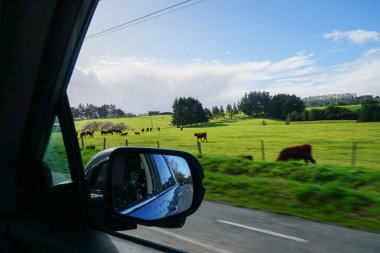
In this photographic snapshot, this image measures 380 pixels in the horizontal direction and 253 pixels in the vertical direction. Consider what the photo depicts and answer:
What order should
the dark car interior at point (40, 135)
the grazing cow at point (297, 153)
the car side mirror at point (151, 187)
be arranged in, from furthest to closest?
1. the grazing cow at point (297, 153)
2. the dark car interior at point (40, 135)
3. the car side mirror at point (151, 187)

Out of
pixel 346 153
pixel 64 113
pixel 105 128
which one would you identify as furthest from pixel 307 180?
pixel 64 113

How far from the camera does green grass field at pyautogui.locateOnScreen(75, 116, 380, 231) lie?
4008 mm

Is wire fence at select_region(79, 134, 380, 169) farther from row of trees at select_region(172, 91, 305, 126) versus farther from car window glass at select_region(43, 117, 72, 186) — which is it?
car window glass at select_region(43, 117, 72, 186)

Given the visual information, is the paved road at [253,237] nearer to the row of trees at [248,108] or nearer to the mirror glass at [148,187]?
the mirror glass at [148,187]

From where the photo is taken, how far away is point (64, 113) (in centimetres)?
191

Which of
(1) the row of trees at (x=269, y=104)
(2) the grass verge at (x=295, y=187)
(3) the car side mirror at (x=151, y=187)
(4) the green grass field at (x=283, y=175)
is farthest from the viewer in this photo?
(2) the grass verge at (x=295, y=187)

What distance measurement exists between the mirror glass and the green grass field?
120 cm

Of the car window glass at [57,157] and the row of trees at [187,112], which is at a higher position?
the row of trees at [187,112]

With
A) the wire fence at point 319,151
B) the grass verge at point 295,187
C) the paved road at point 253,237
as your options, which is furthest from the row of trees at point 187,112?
the grass verge at point 295,187

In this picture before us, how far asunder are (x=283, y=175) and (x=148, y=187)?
7.91 m

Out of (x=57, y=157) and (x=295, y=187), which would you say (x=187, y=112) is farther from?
(x=295, y=187)

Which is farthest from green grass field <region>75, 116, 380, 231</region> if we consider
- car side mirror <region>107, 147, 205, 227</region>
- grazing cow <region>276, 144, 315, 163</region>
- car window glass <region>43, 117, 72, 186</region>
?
car side mirror <region>107, 147, 205, 227</region>

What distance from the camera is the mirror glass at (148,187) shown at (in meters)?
1.55

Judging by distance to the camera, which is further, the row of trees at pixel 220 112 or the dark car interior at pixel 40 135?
the row of trees at pixel 220 112
